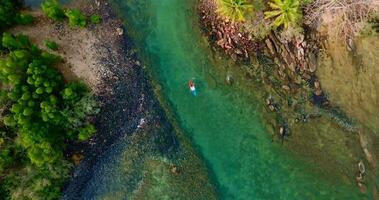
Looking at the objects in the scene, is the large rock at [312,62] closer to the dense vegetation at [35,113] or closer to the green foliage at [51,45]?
the dense vegetation at [35,113]

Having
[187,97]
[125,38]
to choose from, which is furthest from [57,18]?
[187,97]

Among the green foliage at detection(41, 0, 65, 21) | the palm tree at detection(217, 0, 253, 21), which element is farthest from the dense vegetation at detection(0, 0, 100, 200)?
the palm tree at detection(217, 0, 253, 21)

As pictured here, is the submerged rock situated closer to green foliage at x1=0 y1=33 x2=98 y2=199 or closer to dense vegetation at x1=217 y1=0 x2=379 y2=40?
green foliage at x1=0 y1=33 x2=98 y2=199

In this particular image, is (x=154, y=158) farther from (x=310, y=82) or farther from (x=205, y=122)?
(x=310, y=82)

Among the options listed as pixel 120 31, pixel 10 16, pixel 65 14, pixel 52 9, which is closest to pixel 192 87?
pixel 120 31

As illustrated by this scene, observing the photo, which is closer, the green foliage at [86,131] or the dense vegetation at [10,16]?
the dense vegetation at [10,16]

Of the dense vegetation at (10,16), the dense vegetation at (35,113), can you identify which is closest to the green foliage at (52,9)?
the dense vegetation at (35,113)
